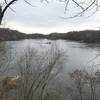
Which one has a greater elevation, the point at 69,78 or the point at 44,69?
the point at 44,69

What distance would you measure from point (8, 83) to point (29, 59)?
120 inches

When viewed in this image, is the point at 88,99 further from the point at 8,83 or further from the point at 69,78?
the point at 8,83

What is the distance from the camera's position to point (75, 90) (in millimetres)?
12898

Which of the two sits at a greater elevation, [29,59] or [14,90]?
[29,59]

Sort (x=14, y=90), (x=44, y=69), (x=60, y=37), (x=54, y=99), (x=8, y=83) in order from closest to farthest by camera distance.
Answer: (x=54, y=99) < (x=44, y=69) < (x=14, y=90) < (x=8, y=83) < (x=60, y=37)

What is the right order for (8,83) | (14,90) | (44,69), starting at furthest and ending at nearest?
(8,83) < (14,90) < (44,69)

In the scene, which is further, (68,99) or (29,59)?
(29,59)

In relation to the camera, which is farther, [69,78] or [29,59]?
[69,78]

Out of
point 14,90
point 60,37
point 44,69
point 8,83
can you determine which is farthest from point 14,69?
point 60,37

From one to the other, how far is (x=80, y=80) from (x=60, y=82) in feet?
4.55

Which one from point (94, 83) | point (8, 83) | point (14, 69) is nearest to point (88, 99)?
point (94, 83)

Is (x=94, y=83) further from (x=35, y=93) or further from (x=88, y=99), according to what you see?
(x=35, y=93)

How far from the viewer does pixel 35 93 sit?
456 inches

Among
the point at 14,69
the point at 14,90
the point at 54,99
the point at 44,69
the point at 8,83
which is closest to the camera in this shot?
the point at 54,99
